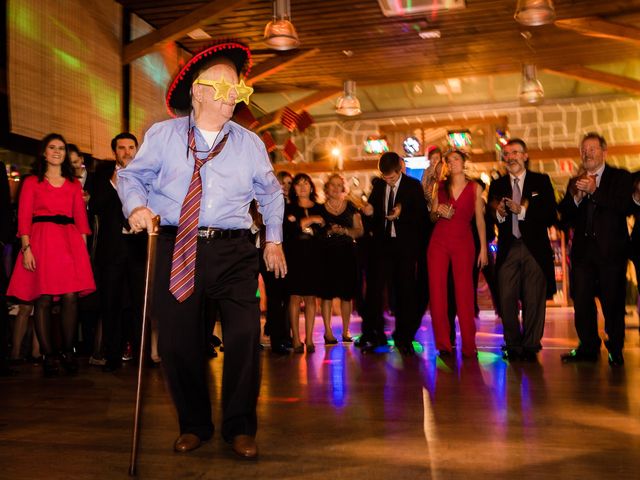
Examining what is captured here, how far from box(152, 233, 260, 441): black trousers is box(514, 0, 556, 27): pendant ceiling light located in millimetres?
5187

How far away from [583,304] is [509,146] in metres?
1.23

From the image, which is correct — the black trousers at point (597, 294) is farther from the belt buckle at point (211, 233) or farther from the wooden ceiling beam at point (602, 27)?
the wooden ceiling beam at point (602, 27)

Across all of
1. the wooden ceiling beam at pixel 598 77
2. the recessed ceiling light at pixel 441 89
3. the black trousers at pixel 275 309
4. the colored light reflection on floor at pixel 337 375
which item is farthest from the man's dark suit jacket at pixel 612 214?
the recessed ceiling light at pixel 441 89

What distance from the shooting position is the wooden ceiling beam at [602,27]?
8.85m

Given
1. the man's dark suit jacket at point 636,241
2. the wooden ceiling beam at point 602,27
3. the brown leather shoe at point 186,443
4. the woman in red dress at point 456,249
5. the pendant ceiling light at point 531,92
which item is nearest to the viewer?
the brown leather shoe at point 186,443

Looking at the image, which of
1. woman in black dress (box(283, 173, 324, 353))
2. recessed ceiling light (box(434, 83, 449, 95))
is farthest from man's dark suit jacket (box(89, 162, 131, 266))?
recessed ceiling light (box(434, 83, 449, 95))

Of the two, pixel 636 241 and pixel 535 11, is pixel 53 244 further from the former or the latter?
pixel 535 11

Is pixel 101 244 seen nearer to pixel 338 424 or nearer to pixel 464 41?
pixel 338 424

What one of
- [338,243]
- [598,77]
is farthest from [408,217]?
[598,77]

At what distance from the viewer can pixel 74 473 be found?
223 centimetres

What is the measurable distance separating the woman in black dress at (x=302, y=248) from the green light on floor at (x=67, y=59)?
3.09m

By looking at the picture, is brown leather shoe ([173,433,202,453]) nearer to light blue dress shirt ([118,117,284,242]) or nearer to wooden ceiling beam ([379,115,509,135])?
light blue dress shirt ([118,117,284,242])

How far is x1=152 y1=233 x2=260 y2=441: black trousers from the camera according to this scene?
2480 mm

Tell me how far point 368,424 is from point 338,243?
3.04 meters
